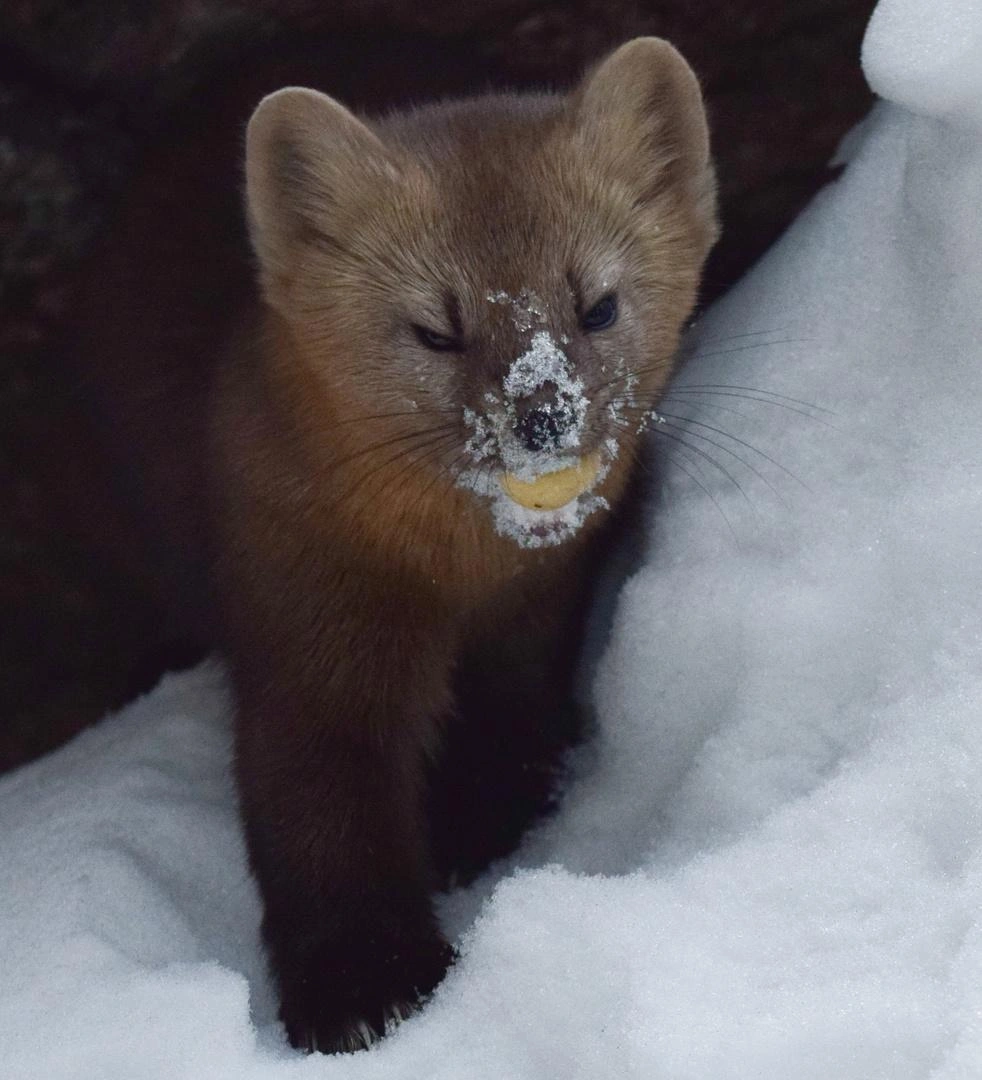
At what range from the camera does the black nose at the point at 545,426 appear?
6.69 feet

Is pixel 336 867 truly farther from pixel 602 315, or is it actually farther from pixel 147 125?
pixel 147 125

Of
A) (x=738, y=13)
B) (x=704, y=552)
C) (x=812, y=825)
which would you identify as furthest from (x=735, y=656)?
(x=738, y=13)

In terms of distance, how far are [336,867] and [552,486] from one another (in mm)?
708

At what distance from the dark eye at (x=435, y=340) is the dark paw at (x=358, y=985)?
2.92 ft

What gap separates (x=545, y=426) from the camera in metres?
2.04

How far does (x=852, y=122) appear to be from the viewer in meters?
3.40

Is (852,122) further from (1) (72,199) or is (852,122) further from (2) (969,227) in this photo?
(1) (72,199)

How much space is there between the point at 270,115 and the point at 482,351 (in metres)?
0.47

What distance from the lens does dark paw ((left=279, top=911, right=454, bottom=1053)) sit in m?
2.24

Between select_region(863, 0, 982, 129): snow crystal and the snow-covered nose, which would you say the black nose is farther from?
select_region(863, 0, 982, 129): snow crystal

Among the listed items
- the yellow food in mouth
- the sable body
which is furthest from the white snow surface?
the yellow food in mouth

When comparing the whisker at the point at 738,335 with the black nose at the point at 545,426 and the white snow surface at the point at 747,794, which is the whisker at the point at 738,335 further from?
the black nose at the point at 545,426

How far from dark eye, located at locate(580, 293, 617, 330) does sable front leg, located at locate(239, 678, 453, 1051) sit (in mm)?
722

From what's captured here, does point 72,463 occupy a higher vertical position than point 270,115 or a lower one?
lower
